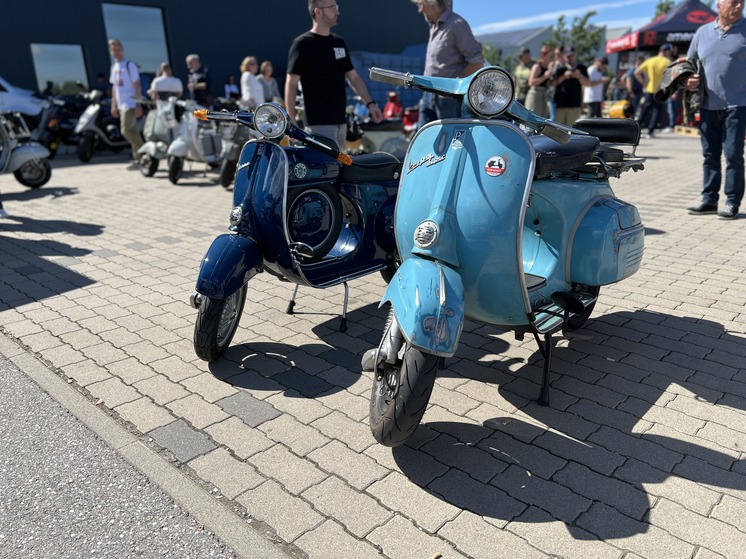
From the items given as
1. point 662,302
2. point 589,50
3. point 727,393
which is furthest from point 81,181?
point 589,50

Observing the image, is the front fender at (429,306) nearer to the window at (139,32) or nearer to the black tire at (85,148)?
the black tire at (85,148)

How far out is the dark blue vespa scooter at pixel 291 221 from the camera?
3.17 meters

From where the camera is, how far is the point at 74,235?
6.30 m

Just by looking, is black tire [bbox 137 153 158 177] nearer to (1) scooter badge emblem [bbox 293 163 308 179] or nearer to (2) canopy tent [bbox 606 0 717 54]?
(1) scooter badge emblem [bbox 293 163 308 179]

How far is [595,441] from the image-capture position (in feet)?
8.47

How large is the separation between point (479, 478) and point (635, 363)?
1415mm

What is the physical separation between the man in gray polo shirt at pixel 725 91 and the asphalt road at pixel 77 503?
601 centimetres

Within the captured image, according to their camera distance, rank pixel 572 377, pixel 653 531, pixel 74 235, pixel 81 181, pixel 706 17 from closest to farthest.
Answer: pixel 653 531 → pixel 572 377 → pixel 74 235 → pixel 81 181 → pixel 706 17

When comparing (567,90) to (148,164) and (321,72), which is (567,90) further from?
(148,164)

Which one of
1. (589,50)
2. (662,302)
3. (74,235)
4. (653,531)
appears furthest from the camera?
(589,50)

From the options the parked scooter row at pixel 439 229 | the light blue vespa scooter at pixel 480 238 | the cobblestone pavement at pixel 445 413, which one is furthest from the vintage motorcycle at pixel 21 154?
the light blue vespa scooter at pixel 480 238

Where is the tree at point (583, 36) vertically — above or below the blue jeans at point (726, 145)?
above

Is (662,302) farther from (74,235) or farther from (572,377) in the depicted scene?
(74,235)

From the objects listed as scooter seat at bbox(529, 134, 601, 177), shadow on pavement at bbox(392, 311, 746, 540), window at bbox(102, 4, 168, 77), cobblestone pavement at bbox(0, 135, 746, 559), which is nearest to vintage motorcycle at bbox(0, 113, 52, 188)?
cobblestone pavement at bbox(0, 135, 746, 559)
